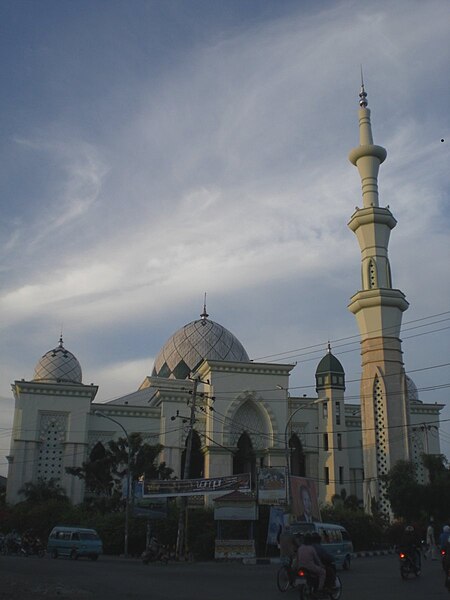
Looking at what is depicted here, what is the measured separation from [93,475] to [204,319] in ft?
75.0

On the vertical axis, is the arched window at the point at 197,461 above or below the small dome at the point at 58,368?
below

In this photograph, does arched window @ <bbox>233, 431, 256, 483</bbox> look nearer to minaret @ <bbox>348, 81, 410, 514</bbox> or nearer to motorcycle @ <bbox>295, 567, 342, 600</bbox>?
minaret @ <bbox>348, 81, 410, 514</bbox>

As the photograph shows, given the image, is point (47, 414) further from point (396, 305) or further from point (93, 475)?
point (396, 305)

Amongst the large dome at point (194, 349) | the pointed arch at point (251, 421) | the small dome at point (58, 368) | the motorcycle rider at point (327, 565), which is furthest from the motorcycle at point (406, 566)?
the large dome at point (194, 349)

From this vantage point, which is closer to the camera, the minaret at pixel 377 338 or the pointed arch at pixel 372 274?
the minaret at pixel 377 338

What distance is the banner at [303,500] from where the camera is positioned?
75.8ft

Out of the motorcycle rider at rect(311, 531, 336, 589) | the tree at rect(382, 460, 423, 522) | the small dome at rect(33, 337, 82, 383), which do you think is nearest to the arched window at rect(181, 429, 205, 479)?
the small dome at rect(33, 337, 82, 383)

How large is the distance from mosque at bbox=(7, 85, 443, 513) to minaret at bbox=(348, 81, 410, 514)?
0.18 ft

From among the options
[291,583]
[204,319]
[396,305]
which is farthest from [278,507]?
[204,319]

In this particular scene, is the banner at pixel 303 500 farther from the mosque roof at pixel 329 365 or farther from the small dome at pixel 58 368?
the small dome at pixel 58 368

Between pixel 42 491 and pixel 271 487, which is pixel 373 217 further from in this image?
pixel 42 491

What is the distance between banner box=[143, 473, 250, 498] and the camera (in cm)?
2180

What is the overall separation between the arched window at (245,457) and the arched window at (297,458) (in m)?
2.95

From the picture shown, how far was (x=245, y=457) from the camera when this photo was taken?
139 ft
